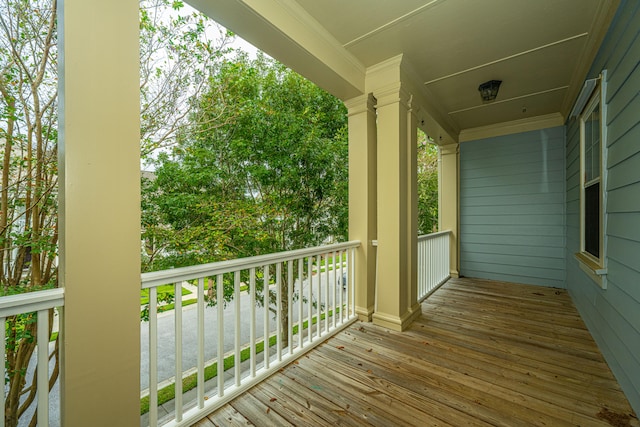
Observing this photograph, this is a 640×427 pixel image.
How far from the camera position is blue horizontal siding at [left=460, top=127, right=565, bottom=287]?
4051mm

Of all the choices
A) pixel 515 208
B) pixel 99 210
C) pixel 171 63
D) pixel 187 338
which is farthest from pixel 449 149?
pixel 187 338

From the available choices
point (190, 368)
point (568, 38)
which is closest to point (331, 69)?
point (568, 38)

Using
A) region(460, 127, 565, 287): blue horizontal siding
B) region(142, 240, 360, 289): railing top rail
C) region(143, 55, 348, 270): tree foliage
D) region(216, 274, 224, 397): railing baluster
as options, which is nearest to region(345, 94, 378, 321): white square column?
region(142, 240, 360, 289): railing top rail

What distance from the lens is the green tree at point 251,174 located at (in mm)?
3170

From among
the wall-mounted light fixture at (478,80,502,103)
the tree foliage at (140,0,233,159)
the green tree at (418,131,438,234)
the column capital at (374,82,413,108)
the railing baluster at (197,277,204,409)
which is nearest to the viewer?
the railing baluster at (197,277,204,409)

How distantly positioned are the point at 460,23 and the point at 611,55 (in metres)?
1.13

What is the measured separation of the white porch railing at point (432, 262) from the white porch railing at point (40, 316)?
337 centimetres

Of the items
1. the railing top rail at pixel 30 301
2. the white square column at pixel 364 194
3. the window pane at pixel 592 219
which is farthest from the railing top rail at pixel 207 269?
the window pane at pixel 592 219

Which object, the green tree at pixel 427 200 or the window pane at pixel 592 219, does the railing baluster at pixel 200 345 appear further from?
the green tree at pixel 427 200

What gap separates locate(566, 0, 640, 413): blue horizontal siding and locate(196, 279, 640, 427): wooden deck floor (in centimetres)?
23

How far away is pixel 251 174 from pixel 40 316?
2.75 meters

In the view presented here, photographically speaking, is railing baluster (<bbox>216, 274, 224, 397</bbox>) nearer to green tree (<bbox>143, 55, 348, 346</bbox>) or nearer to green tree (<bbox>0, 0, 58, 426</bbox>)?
green tree (<bbox>0, 0, 58, 426</bbox>)

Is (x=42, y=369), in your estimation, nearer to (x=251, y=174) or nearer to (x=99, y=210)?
(x=99, y=210)

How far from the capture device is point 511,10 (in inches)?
78.1
